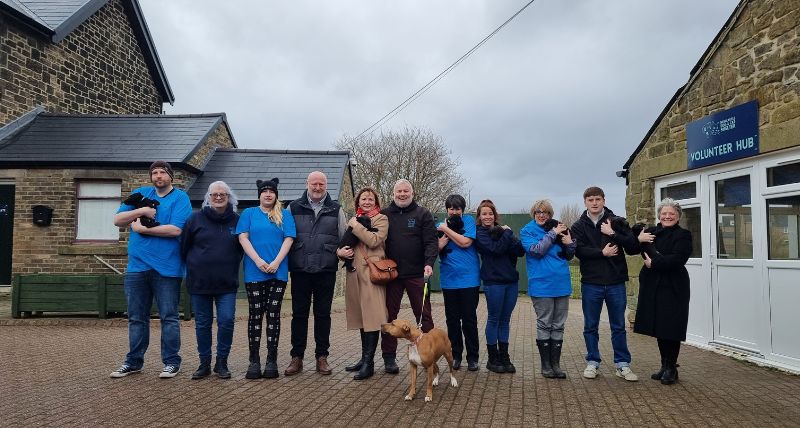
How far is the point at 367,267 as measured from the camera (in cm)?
581

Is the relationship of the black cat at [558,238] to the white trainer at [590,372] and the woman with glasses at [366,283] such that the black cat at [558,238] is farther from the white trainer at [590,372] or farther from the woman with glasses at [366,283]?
the woman with glasses at [366,283]

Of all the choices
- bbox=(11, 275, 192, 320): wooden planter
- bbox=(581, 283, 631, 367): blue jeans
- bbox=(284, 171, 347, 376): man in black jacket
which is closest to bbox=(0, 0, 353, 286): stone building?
bbox=(11, 275, 192, 320): wooden planter

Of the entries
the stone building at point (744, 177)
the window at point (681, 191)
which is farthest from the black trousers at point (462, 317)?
the window at point (681, 191)

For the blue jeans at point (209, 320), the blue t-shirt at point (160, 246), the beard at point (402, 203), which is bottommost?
the blue jeans at point (209, 320)

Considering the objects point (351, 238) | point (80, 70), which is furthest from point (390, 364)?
point (80, 70)

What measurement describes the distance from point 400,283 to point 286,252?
1.16 meters

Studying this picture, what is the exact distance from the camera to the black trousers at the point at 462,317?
5996 mm

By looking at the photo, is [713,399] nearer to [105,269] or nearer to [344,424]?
[344,424]

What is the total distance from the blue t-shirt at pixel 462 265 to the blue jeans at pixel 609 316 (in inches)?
43.4

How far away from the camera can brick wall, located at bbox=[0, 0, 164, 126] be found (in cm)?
1420

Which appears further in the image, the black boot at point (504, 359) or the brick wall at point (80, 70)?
the brick wall at point (80, 70)

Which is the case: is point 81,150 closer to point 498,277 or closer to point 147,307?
point 147,307

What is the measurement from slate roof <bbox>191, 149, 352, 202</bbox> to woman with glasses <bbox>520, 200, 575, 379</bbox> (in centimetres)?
853

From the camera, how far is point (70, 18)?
50.7 ft
